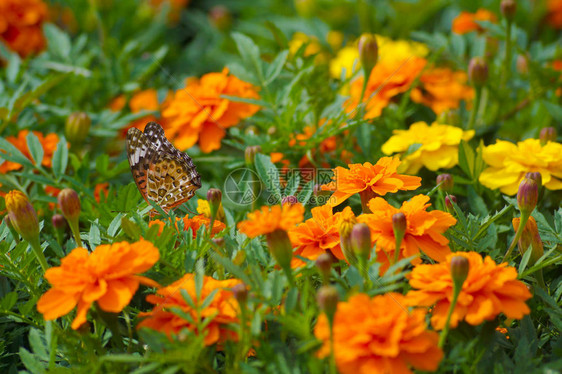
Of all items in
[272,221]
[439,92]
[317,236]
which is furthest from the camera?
[439,92]

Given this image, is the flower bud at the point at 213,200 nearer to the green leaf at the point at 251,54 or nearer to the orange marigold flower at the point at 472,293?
the orange marigold flower at the point at 472,293

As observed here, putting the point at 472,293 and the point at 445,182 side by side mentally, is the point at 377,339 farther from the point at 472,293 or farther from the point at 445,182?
the point at 445,182

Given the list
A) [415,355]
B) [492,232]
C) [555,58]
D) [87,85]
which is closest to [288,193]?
[492,232]

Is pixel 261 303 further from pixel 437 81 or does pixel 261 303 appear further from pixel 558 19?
pixel 558 19

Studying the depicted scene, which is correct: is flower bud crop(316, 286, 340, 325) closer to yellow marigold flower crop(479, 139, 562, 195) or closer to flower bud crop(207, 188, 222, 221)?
flower bud crop(207, 188, 222, 221)

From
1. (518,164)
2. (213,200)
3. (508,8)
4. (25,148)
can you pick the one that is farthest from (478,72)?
(25,148)
